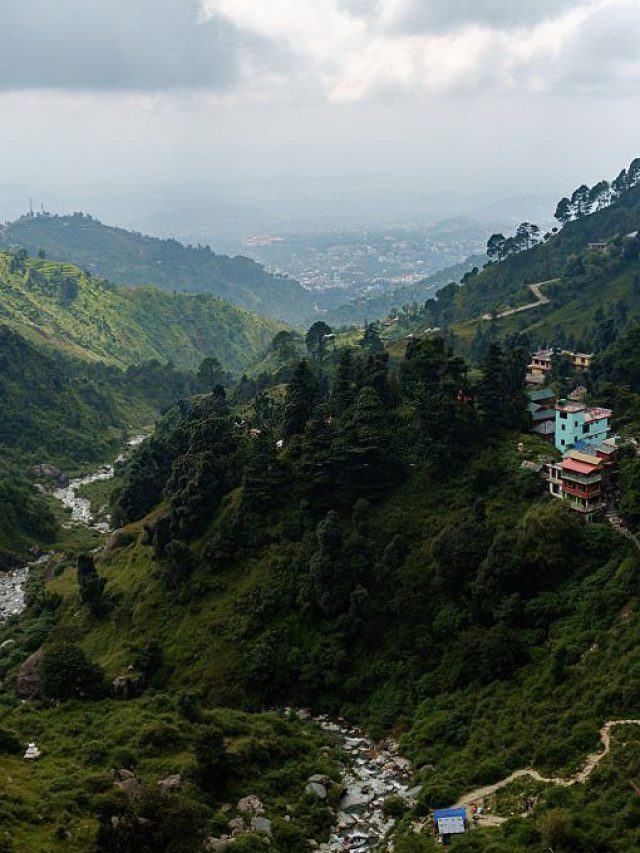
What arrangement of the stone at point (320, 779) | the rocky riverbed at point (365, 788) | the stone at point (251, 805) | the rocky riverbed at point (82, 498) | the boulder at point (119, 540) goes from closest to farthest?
the rocky riverbed at point (365, 788)
the stone at point (251, 805)
the stone at point (320, 779)
the boulder at point (119, 540)
the rocky riverbed at point (82, 498)

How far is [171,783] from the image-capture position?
1205 inches

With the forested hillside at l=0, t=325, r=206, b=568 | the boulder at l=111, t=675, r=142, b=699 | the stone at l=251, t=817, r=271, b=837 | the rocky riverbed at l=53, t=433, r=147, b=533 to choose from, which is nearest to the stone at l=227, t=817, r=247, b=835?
the stone at l=251, t=817, r=271, b=837

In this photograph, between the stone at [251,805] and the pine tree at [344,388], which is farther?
the pine tree at [344,388]

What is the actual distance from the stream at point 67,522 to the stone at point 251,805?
33.9 metres

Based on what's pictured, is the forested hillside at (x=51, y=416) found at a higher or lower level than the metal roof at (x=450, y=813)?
Answer: higher

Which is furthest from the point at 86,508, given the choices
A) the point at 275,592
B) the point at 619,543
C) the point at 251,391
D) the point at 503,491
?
the point at 619,543

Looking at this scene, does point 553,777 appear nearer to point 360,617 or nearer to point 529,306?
point 360,617

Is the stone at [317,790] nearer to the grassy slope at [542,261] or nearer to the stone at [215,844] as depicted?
the stone at [215,844]

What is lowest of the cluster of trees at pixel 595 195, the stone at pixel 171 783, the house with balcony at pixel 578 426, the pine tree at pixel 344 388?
the stone at pixel 171 783

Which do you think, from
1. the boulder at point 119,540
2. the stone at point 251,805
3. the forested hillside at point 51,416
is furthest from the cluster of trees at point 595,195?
the stone at point 251,805

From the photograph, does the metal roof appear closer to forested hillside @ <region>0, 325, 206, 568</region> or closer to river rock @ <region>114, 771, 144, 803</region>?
river rock @ <region>114, 771, 144, 803</region>

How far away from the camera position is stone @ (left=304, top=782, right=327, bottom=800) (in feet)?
107

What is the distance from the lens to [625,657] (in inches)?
1320

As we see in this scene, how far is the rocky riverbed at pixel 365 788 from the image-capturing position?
99.9 ft
